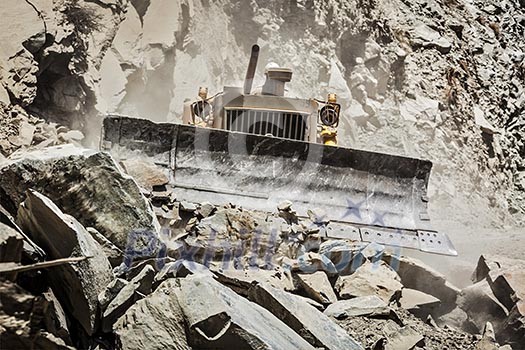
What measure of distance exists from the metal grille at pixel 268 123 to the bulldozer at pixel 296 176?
24.8 inches

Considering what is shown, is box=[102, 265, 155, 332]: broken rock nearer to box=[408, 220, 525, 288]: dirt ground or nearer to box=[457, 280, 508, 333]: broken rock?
box=[457, 280, 508, 333]: broken rock

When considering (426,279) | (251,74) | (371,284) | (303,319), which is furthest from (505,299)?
(251,74)

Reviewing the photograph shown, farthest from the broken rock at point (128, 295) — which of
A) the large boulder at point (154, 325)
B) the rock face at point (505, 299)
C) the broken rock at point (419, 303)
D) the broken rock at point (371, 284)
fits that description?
the rock face at point (505, 299)

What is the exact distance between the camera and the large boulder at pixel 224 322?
2.59 meters

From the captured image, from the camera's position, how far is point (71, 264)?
2.92 metres

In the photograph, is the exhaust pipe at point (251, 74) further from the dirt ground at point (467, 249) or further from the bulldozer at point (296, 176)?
the dirt ground at point (467, 249)

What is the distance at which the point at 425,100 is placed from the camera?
40.5 feet

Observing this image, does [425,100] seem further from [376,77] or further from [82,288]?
[82,288]

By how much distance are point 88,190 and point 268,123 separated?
3.10 m

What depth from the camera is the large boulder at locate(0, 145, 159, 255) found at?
3.48 m

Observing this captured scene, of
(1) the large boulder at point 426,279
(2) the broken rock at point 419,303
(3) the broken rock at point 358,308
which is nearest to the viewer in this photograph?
(3) the broken rock at point 358,308

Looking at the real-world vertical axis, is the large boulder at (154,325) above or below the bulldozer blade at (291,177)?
below

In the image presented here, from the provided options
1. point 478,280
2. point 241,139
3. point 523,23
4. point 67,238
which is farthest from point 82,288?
point 523,23

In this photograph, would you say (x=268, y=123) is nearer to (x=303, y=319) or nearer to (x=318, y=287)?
(x=318, y=287)
